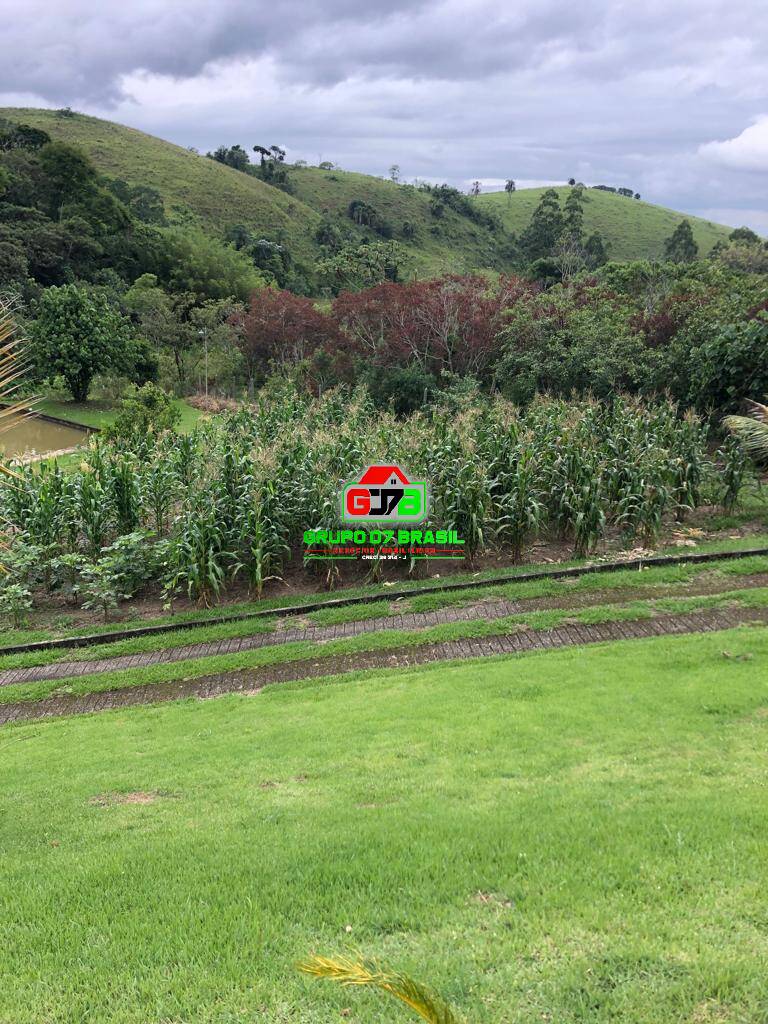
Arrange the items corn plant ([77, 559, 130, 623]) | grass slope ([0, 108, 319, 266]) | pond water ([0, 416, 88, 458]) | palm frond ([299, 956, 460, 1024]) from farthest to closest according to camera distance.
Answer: grass slope ([0, 108, 319, 266]) < pond water ([0, 416, 88, 458]) < corn plant ([77, 559, 130, 623]) < palm frond ([299, 956, 460, 1024])

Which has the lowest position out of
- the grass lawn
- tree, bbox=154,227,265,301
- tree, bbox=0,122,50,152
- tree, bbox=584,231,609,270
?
the grass lawn

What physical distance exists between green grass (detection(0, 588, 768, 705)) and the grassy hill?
46.9 metres

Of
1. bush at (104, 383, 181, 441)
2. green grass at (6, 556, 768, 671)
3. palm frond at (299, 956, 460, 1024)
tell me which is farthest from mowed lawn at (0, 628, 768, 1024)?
bush at (104, 383, 181, 441)

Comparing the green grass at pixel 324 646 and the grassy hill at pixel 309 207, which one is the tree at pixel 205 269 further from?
the green grass at pixel 324 646


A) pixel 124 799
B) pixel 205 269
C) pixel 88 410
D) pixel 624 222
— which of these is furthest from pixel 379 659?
pixel 624 222

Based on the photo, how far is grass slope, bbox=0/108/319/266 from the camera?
58.8 meters

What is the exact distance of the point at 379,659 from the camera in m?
7.23

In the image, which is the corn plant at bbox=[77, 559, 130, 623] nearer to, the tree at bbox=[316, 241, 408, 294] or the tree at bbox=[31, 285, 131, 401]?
the tree at bbox=[31, 285, 131, 401]

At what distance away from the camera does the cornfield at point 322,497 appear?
9.13 meters

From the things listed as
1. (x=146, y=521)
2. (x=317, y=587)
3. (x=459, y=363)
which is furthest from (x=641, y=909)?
(x=459, y=363)

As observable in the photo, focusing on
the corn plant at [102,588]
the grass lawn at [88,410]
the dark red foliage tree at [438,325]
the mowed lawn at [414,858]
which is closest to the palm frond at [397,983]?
the mowed lawn at [414,858]

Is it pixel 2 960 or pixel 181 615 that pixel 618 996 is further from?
pixel 181 615

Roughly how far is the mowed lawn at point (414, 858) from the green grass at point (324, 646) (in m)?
1.37

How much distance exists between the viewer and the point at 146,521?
11.0 m
